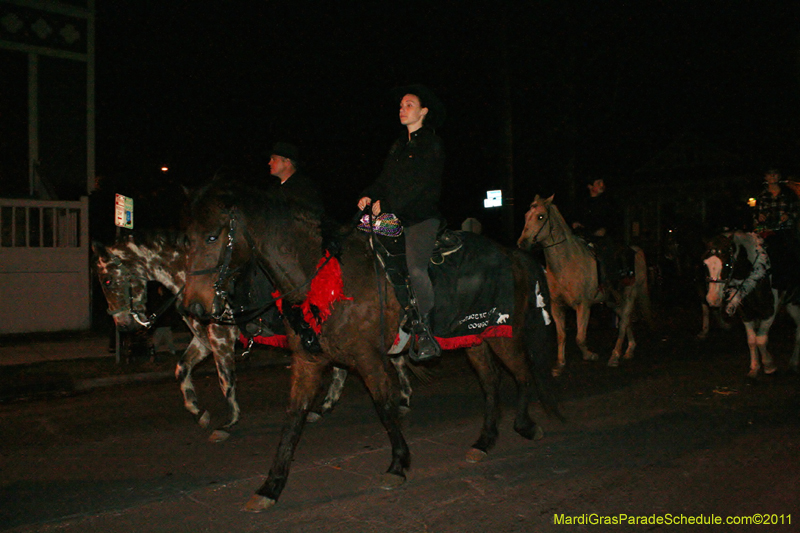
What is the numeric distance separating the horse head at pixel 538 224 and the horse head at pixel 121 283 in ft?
18.8

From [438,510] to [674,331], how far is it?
1219cm

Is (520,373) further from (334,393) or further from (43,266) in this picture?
(43,266)

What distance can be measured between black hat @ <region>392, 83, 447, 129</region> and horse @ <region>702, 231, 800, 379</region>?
17.9ft

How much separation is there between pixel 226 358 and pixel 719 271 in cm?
667

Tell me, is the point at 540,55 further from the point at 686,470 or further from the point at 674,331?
the point at 686,470

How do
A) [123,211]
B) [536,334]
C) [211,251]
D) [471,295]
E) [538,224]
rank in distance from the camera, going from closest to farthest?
[211,251], [471,295], [536,334], [538,224], [123,211]

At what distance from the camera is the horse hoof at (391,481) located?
16.6 ft

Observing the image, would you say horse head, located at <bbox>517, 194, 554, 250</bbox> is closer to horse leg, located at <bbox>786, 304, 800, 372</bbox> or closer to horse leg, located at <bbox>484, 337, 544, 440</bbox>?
horse leg, located at <bbox>786, 304, 800, 372</bbox>

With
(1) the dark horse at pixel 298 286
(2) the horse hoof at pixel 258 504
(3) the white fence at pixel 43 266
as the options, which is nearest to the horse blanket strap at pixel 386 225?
(1) the dark horse at pixel 298 286

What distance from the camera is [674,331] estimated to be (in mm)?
15203

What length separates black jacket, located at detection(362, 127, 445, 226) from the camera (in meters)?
5.22

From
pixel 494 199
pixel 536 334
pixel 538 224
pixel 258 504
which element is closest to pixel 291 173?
pixel 536 334

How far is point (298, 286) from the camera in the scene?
4902 mm

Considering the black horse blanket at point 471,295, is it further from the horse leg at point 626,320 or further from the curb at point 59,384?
the horse leg at point 626,320
